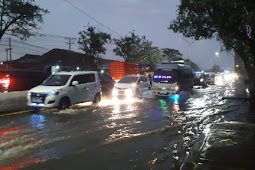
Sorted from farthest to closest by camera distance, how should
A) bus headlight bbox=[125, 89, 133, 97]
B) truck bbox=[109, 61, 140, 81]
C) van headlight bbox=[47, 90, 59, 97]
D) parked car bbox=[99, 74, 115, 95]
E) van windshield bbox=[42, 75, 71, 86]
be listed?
truck bbox=[109, 61, 140, 81], parked car bbox=[99, 74, 115, 95], bus headlight bbox=[125, 89, 133, 97], van windshield bbox=[42, 75, 71, 86], van headlight bbox=[47, 90, 59, 97]

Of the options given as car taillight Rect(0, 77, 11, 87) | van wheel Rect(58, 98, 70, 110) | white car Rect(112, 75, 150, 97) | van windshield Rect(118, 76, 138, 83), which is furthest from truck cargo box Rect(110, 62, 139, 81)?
car taillight Rect(0, 77, 11, 87)

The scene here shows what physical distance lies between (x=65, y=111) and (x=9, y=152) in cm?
704

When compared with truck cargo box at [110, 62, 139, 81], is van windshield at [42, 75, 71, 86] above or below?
below

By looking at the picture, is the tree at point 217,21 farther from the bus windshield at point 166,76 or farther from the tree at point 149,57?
the tree at point 149,57

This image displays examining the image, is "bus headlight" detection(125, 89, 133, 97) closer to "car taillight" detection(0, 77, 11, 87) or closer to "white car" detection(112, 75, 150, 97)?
"white car" detection(112, 75, 150, 97)

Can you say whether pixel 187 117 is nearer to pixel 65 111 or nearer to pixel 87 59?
pixel 65 111

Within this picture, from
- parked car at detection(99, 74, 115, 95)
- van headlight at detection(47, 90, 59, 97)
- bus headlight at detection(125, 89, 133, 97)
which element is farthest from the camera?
parked car at detection(99, 74, 115, 95)

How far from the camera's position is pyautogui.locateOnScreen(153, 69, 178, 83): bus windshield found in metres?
23.0

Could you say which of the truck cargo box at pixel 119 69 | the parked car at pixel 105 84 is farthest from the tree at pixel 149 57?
the parked car at pixel 105 84

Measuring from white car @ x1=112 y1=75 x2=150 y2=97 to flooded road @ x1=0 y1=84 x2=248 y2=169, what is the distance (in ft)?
25.4

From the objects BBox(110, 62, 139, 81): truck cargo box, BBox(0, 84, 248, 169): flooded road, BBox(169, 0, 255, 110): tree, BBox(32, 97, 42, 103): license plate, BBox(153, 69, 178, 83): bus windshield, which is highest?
BBox(169, 0, 255, 110): tree

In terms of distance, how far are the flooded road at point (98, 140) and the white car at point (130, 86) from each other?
775 centimetres

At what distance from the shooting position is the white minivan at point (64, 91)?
1375 cm

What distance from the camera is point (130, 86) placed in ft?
71.1
